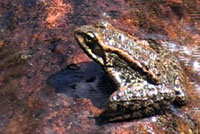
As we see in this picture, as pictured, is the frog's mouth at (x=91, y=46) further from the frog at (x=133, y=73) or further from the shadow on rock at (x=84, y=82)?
the shadow on rock at (x=84, y=82)

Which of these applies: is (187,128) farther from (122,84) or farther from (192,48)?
(192,48)

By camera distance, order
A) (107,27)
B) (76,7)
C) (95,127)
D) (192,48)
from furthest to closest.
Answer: (76,7), (192,48), (107,27), (95,127)

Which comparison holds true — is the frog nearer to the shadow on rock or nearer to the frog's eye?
the frog's eye

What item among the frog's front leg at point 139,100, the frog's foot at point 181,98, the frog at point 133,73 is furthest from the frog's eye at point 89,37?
the frog's foot at point 181,98

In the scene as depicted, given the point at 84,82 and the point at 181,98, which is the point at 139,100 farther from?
the point at 84,82

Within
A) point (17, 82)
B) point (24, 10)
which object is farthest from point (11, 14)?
point (17, 82)

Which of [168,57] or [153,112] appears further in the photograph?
[168,57]

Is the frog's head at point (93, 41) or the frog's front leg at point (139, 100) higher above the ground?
the frog's head at point (93, 41)
